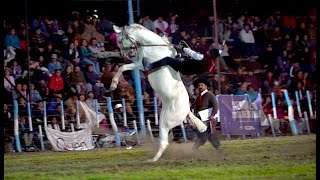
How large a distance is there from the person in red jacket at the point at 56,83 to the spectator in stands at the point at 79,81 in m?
0.23

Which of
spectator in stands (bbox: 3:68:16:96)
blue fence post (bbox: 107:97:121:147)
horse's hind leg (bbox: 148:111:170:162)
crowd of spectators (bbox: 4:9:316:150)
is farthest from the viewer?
crowd of spectators (bbox: 4:9:316:150)

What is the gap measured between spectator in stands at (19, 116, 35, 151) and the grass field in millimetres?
841

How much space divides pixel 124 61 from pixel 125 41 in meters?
4.44

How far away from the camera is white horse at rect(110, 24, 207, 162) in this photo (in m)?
11.4

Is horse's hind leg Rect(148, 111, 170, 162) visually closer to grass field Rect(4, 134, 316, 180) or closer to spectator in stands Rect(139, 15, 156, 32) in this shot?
grass field Rect(4, 134, 316, 180)

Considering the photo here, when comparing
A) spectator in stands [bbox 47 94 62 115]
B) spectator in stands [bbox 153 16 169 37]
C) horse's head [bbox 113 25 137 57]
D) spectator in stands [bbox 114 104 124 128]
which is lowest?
spectator in stands [bbox 114 104 124 128]

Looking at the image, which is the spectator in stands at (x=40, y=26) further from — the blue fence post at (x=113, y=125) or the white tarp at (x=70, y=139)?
the white tarp at (x=70, y=139)

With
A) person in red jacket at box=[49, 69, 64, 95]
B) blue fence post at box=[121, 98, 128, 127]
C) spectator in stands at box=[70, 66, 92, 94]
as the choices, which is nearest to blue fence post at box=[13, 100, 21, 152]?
person in red jacket at box=[49, 69, 64, 95]

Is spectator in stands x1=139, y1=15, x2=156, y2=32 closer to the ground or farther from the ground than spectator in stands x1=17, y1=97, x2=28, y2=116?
farther from the ground

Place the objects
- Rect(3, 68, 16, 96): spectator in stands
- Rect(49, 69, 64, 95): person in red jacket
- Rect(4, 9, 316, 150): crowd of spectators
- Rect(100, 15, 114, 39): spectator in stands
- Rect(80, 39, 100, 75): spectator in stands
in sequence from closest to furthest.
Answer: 1. Rect(3, 68, 16, 96): spectator in stands
2. Rect(49, 69, 64, 95): person in red jacket
3. Rect(4, 9, 316, 150): crowd of spectators
4. Rect(80, 39, 100, 75): spectator in stands
5. Rect(100, 15, 114, 39): spectator in stands

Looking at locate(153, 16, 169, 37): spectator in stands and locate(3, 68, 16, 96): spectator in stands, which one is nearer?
locate(3, 68, 16, 96): spectator in stands

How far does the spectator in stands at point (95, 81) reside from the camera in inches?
620

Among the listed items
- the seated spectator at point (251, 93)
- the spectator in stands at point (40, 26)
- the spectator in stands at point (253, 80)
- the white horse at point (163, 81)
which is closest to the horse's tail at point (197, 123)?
the white horse at point (163, 81)

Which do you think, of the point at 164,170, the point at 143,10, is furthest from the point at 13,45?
the point at 164,170
